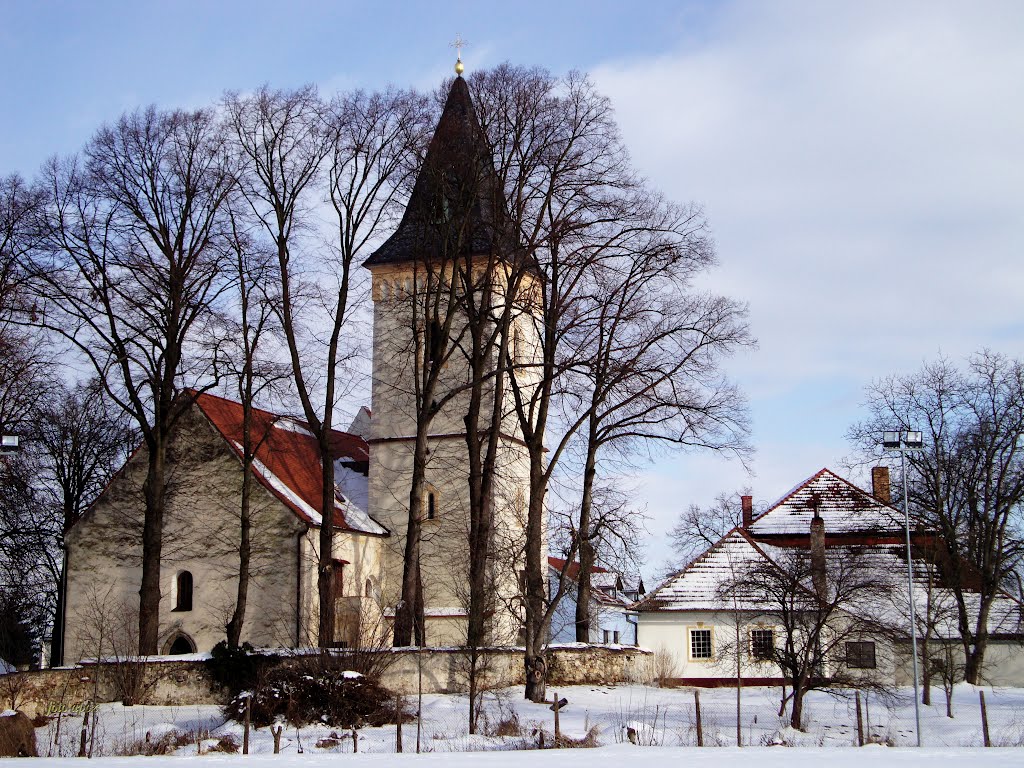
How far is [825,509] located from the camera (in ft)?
152

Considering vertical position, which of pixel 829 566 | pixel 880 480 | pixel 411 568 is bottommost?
pixel 411 568

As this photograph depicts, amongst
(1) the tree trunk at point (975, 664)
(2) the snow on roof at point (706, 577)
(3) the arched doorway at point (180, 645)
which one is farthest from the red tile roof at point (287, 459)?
(1) the tree trunk at point (975, 664)

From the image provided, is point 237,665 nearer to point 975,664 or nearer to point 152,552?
point 152,552

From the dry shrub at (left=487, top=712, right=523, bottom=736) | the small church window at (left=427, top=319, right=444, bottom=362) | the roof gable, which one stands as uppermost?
the roof gable

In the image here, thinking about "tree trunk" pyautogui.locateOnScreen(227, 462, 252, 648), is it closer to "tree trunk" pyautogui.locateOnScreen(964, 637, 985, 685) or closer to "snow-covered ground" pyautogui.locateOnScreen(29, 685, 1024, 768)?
"snow-covered ground" pyautogui.locateOnScreen(29, 685, 1024, 768)

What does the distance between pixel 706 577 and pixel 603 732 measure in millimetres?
18203

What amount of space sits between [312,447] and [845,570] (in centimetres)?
2001

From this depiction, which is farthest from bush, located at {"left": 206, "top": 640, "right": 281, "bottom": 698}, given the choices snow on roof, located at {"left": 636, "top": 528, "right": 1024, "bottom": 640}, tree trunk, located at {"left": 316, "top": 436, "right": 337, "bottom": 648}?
snow on roof, located at {"left": 636, "top": 528, "right": 1024, "bottom": 640}

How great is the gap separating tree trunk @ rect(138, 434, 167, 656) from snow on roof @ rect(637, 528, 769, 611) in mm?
15532

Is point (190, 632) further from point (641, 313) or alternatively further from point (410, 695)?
point (641, 313)

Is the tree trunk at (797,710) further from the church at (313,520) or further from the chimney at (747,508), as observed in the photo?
the chimney at (747,508)

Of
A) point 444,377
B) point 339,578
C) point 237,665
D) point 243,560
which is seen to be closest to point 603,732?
point 237,665

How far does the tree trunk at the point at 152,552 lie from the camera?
31719mm

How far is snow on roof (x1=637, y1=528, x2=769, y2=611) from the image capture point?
39844 millimetres
